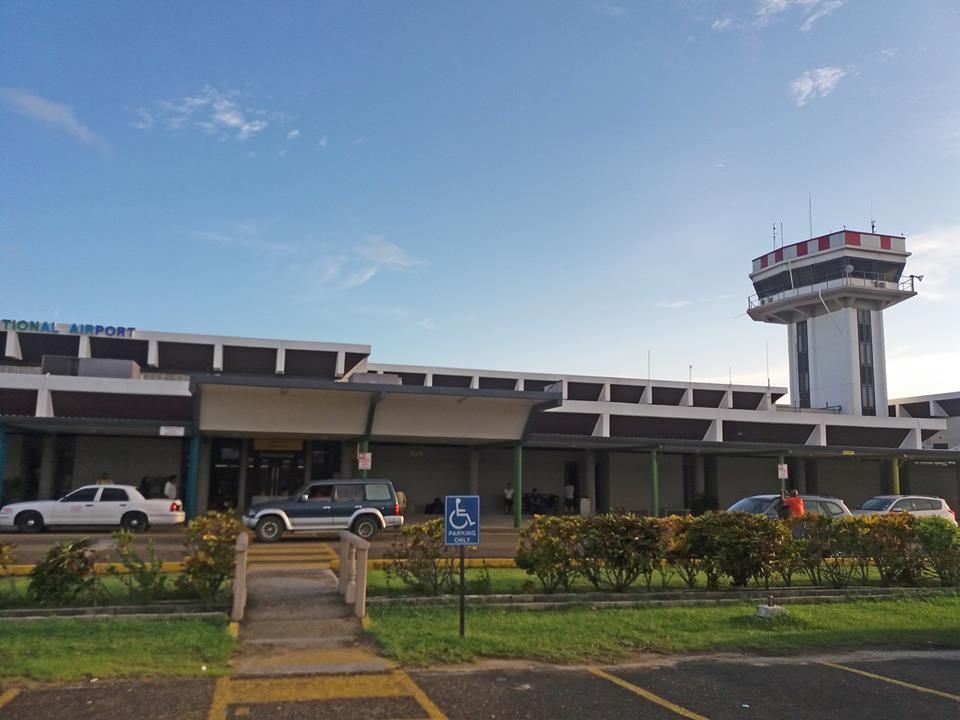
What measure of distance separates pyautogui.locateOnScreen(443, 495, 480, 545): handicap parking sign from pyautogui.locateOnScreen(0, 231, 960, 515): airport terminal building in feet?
55.3

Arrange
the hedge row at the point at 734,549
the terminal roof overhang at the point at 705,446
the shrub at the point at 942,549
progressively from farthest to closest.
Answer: the terminal roof overhang at the point at 705,446
the shrub at the point at 942,549
the hedge row at the point at 734,549

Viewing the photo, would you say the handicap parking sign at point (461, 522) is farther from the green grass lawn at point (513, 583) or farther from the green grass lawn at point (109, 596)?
the green grass lawn at point (109, 596)

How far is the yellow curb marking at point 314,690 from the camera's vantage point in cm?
694

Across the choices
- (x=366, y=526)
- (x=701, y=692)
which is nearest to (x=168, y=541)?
(x=366, y=526)

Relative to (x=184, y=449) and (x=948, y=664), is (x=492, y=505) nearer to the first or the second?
(x=184, y=449)

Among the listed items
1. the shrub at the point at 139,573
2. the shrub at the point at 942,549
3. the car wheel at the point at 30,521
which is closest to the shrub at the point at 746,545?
the shrub at the point at 942,549

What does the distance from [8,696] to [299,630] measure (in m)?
3.51

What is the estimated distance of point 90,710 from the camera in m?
6.57

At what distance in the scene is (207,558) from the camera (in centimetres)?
1068

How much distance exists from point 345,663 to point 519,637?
2267mm

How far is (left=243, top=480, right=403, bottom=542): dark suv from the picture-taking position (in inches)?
845

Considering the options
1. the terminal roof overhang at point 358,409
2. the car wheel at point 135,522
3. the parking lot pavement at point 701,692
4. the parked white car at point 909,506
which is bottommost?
the parking lot pavement at point 701,692

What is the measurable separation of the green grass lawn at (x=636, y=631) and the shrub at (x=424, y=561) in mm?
909

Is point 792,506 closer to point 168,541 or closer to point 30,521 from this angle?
point 168,541
